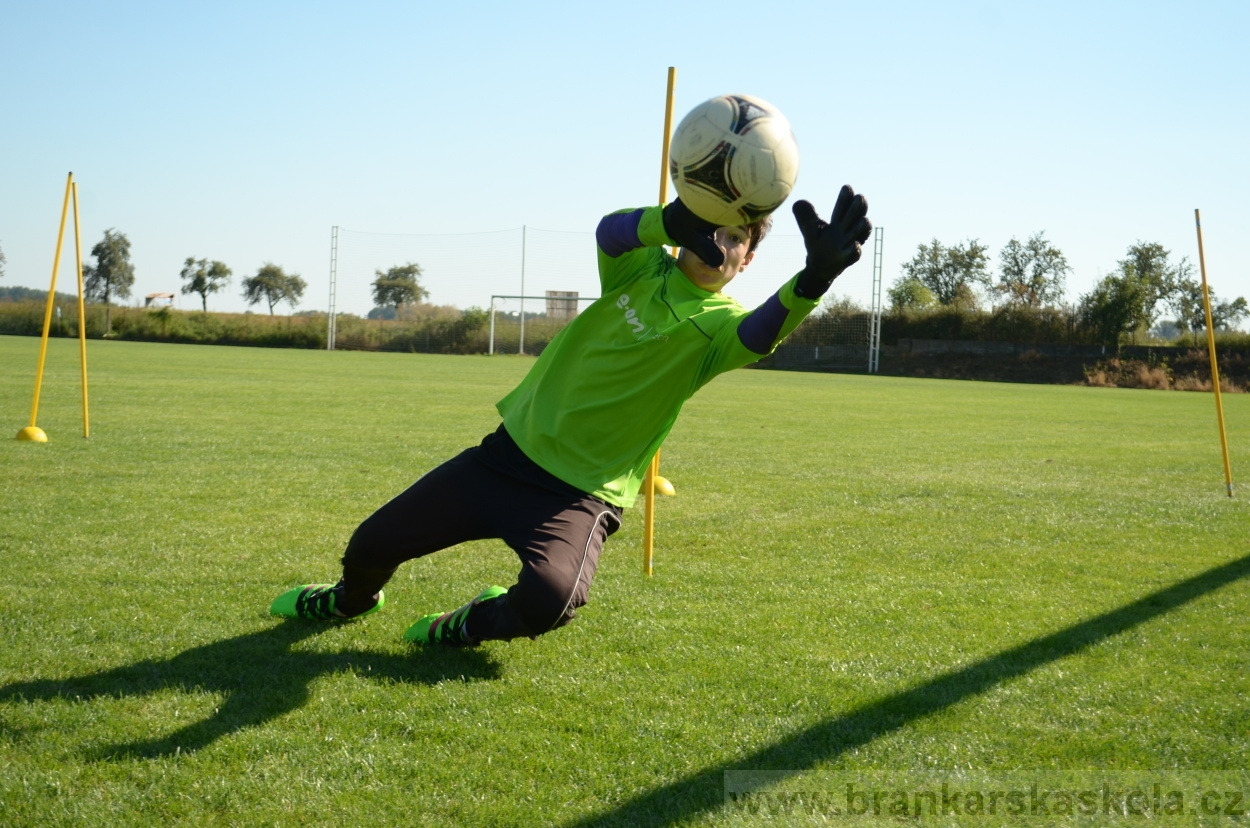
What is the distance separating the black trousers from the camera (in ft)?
12.8

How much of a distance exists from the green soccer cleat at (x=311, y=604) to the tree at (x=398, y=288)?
4633 cm

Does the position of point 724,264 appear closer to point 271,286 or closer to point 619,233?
point 619,233

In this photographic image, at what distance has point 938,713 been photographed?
12.3 ft

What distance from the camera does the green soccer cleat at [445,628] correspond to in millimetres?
4289

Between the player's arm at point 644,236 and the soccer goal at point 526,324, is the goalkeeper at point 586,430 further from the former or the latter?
the soccer goal at point 526,324

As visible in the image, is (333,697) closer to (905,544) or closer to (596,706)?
(596,706)

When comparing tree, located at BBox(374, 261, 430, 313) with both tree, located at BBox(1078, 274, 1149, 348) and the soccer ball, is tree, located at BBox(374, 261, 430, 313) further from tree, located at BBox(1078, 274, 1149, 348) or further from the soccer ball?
the soccer ball

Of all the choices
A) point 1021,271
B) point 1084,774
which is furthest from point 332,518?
point 1021,271

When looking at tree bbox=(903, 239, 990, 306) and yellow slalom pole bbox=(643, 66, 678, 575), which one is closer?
yellow slalom pole bbox=(643, 66, 678, 575)

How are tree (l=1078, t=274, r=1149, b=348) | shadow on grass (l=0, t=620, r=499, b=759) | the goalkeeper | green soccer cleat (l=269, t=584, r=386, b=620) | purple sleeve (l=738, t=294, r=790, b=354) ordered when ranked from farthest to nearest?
tree (l=1078, t=274, r=1149, b=348), green soccer cleat (l=269, t=584, r=386, b=620), the goalkeeper, purple sleeve (l=738, t=294, r=790, b=354), shadow on grass (l=0, t=620, r=499, b=759)

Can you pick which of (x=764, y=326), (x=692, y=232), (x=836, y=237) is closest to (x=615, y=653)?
(x=764, y=326)

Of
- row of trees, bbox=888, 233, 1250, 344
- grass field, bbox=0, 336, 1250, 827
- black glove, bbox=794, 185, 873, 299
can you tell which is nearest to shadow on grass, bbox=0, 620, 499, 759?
grass field, bbox=0, 336, 1250, 827

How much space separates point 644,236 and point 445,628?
1846mm

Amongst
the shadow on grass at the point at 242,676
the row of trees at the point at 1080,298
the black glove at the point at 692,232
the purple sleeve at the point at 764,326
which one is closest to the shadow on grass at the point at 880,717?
the shadow on grass at the point at 242,676
